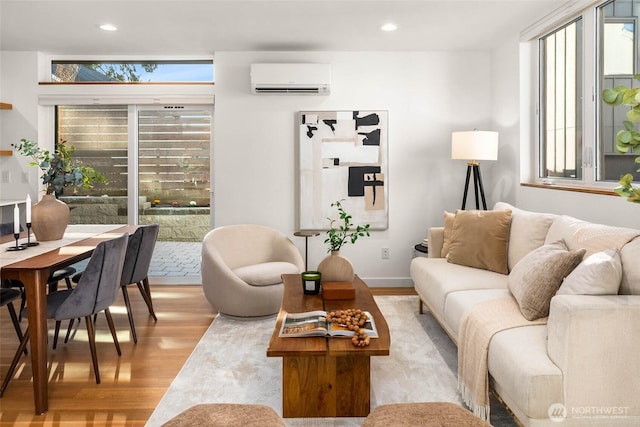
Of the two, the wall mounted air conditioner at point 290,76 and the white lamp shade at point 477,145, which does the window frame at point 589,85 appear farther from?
the wall mounted air conditioner at point 290,76

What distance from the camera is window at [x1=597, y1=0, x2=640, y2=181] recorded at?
131 inches

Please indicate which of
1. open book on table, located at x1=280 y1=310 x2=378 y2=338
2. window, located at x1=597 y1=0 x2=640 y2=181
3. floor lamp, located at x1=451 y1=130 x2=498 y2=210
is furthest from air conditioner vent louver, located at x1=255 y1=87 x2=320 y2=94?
open book on table, located at x1=280 y1=310 x2=378 y2=338

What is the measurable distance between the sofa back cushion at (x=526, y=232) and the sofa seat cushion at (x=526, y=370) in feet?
3.61

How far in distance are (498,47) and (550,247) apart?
3.07 metres

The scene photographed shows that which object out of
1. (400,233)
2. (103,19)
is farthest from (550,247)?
(103,19)

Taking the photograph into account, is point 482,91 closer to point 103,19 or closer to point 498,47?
point 498,47

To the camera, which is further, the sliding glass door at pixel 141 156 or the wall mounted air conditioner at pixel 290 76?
the sliding glass door at pixel 141 156

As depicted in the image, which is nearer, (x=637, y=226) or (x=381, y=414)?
(x=381, y=414)

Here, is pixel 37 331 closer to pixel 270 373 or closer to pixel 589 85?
pixel 270 373

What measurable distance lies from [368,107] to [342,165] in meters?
0.69

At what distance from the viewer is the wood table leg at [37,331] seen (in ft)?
8.30

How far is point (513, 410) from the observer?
2.12 metres

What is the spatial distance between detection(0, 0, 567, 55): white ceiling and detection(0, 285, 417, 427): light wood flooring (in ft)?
8.43

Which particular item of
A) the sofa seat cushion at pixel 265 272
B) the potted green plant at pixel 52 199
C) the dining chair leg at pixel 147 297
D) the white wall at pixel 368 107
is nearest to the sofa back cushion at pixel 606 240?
the sofa seat cushion at pixel 265 272
